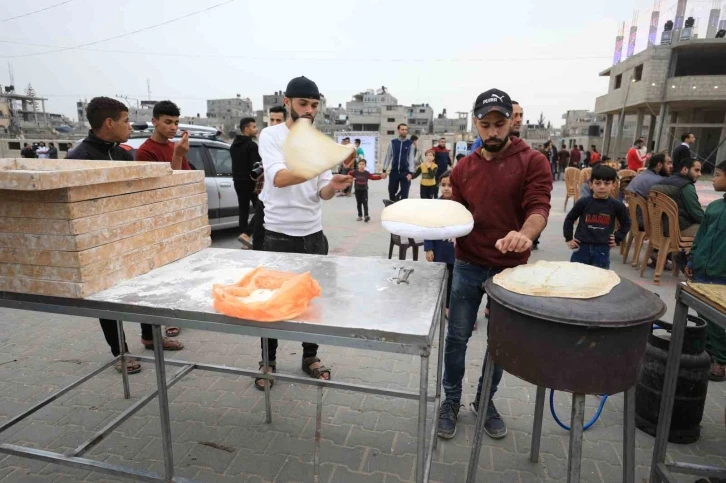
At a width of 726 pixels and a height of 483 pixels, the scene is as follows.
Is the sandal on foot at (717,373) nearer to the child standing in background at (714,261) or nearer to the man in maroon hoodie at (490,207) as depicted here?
the child standing in background at (714,261)

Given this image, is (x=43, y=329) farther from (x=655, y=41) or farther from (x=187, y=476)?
(x=655, y=41)

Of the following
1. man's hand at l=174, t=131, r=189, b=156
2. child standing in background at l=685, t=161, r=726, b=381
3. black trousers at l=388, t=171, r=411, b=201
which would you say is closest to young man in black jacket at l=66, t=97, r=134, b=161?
man's hand at l=174, t=131, r=189, b=156

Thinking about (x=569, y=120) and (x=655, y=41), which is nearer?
(x=655, y=41)

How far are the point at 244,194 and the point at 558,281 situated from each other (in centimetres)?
483

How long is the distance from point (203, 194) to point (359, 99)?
7024 centimetres

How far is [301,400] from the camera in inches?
112

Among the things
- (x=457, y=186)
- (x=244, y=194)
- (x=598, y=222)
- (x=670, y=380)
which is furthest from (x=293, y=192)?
(x=244, y=194)

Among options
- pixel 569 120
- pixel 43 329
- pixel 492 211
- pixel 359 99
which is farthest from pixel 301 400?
pixel 359 99

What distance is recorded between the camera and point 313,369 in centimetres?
302

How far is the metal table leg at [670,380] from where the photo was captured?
1937 millimetres

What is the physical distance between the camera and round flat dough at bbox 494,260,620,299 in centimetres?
156

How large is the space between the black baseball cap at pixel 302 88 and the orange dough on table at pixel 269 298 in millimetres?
1040

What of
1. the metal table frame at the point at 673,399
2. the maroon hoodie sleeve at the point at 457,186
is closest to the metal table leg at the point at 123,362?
the maroon hoodie sleeve at the point at 457,186

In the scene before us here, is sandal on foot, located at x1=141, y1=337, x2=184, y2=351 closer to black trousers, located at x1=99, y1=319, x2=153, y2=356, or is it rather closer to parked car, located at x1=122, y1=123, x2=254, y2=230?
black trousers, located at x1=99, y1=319, x2=153, y2=356
